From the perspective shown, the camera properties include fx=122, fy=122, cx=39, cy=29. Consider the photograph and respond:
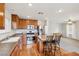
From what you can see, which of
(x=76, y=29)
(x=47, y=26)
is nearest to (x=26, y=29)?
(x=47, y=26)

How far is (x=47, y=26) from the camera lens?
8164 mm

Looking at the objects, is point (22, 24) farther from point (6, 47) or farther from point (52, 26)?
point (6, 47)

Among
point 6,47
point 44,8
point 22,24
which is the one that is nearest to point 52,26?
point 22,24

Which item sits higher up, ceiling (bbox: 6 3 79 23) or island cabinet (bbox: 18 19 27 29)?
ceiling (bbox: 6 3 79 23)

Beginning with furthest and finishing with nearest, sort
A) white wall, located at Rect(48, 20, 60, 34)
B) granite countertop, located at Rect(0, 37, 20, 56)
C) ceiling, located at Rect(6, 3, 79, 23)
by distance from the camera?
white wall, located at Rect(48, 20, 60, 34) < ceiling, located at Rect(6, 3, 79, 23) < granite countertop, located at Rect(0, 37, 20, 56)

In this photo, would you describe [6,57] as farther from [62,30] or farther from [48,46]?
[62,30]

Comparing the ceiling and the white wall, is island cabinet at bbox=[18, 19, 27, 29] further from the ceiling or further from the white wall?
the ceiling

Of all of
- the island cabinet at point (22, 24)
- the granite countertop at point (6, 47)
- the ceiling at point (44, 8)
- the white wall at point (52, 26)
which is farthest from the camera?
the island cabinet at point (22, 24)

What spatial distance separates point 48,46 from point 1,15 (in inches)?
99.5

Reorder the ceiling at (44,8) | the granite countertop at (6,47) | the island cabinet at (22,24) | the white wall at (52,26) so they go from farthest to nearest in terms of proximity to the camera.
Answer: the island cabinet at (22,24), the white wall at (52,26), the ceiling at (44,8), the granite countertop at (6,47)

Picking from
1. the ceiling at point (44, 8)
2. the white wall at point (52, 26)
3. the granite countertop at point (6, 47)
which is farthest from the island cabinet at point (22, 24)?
the granite countertop at point (6, 47)

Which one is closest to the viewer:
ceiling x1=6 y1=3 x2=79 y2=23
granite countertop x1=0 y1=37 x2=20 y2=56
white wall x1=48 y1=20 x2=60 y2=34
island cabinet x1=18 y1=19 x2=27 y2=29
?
granite countertop x1=0 y1=37 x2=20 y2=56

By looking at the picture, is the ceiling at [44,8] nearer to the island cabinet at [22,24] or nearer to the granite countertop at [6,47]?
the granite countertop at [6,47]

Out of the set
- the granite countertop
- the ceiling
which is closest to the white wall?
the ceiling
